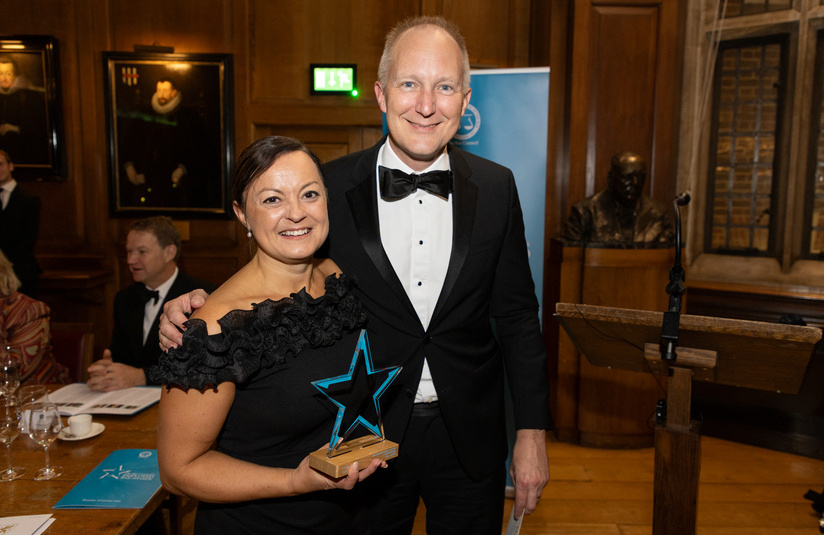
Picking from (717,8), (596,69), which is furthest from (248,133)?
(717,8)

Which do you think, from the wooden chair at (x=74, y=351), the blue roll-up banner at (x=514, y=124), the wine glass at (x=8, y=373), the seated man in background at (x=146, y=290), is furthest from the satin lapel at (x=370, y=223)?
the wooden chair at (x=74, y=351)

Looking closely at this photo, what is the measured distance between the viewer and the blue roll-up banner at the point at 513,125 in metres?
3.40

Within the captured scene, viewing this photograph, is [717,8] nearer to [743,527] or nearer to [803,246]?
[803,246]

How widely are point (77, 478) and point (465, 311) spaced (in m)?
1.23

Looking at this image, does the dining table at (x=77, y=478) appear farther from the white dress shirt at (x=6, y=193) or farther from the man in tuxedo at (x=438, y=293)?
the white dress shirt at (x=6, y=193)

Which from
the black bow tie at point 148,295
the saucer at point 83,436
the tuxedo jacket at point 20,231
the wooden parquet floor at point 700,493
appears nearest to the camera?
the saucer at point 83,436

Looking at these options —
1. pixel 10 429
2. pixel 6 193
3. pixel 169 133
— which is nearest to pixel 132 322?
pixel 10 429

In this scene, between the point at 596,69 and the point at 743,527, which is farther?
the point at 596,69

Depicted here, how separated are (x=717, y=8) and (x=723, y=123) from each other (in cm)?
88

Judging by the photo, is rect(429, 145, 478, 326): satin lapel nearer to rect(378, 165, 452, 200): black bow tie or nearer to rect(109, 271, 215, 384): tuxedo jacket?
rect(378, 165, 452, 200): black bow tie

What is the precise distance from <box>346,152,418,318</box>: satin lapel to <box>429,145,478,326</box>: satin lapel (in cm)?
12

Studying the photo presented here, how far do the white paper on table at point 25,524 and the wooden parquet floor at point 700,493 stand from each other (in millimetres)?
2044

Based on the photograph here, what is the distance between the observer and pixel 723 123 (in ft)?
16.0

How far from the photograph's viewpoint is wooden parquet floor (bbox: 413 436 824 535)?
3244mm
